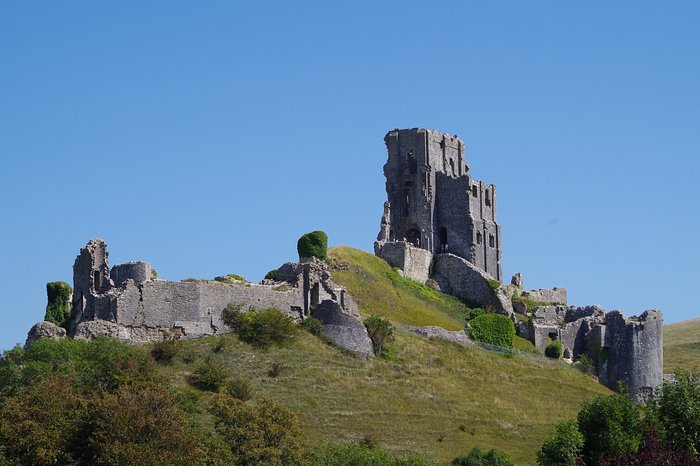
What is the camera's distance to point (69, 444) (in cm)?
5006

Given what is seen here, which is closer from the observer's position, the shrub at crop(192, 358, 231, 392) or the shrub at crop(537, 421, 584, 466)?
the shrub at crop(537, 421, 584, 466)

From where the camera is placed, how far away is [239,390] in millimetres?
59156

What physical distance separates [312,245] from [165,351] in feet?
65.5

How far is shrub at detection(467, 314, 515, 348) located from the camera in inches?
3147

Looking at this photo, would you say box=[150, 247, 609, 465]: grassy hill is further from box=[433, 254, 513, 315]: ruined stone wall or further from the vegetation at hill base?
box=[433, 254, 513, 315]: ruined stone wall

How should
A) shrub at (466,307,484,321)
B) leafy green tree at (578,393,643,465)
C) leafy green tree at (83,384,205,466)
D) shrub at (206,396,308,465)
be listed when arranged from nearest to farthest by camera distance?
leafy green tree at (83,384,205,466), shrub at (206,396,308,465), leafy green tree at (578,393,643,465), shrub at (466,307,484,321)

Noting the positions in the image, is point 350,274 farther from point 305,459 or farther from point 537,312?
point 305,459

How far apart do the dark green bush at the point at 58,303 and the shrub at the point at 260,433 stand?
46.4ft

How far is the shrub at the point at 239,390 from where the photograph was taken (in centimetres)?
5897

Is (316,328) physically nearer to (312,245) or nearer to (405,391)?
(405,391)

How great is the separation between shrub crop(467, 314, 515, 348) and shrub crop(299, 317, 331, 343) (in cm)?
1344

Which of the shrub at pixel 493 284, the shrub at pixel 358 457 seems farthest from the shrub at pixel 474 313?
the shrub at pixel 358 457

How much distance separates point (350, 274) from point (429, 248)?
37.3 feet

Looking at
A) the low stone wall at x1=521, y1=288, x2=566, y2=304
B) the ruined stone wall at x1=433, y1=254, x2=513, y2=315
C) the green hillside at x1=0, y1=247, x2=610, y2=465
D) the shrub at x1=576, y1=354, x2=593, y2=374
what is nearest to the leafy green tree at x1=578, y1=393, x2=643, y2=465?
the green hillside at x1=0, y1=247, x2=610, y2=465
